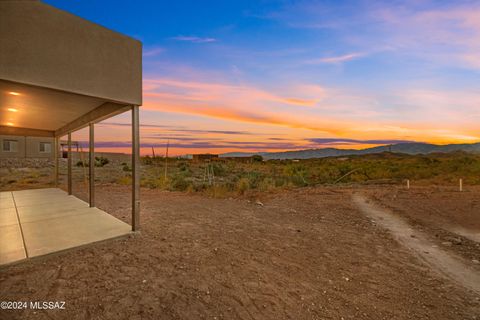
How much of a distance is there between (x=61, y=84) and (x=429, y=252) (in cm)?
683

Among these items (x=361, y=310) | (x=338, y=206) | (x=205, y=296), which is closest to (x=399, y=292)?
(x=361, y=310)

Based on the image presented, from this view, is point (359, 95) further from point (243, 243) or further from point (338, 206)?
point (243, 243)

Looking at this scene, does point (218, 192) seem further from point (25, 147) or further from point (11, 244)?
point (25, 147)

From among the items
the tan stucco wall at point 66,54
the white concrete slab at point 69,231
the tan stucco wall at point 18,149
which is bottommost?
the white concrete slab at point 69,231

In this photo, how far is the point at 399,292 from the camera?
9.20 ft

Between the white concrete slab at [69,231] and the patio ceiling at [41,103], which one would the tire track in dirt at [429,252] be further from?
the patio ceiling at [41,103]

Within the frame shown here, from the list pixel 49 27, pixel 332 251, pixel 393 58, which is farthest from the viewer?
pixel 393 58

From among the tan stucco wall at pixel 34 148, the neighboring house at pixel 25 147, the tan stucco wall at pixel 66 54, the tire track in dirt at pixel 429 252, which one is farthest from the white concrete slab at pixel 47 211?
the tan stucco wall at pixel 34 148

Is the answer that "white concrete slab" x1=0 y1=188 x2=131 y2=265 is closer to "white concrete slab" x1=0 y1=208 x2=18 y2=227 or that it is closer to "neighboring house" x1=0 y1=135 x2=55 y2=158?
"white concrete slab" x1=0 y1=208 x2=18 y2=227

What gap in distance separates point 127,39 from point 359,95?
1319cm

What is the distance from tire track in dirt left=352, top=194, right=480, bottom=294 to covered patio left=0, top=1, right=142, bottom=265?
541 centimetres

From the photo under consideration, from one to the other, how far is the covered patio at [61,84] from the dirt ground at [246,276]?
0.69m

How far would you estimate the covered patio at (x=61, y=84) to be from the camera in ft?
9.82

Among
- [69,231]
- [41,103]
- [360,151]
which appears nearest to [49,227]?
[69,231]
